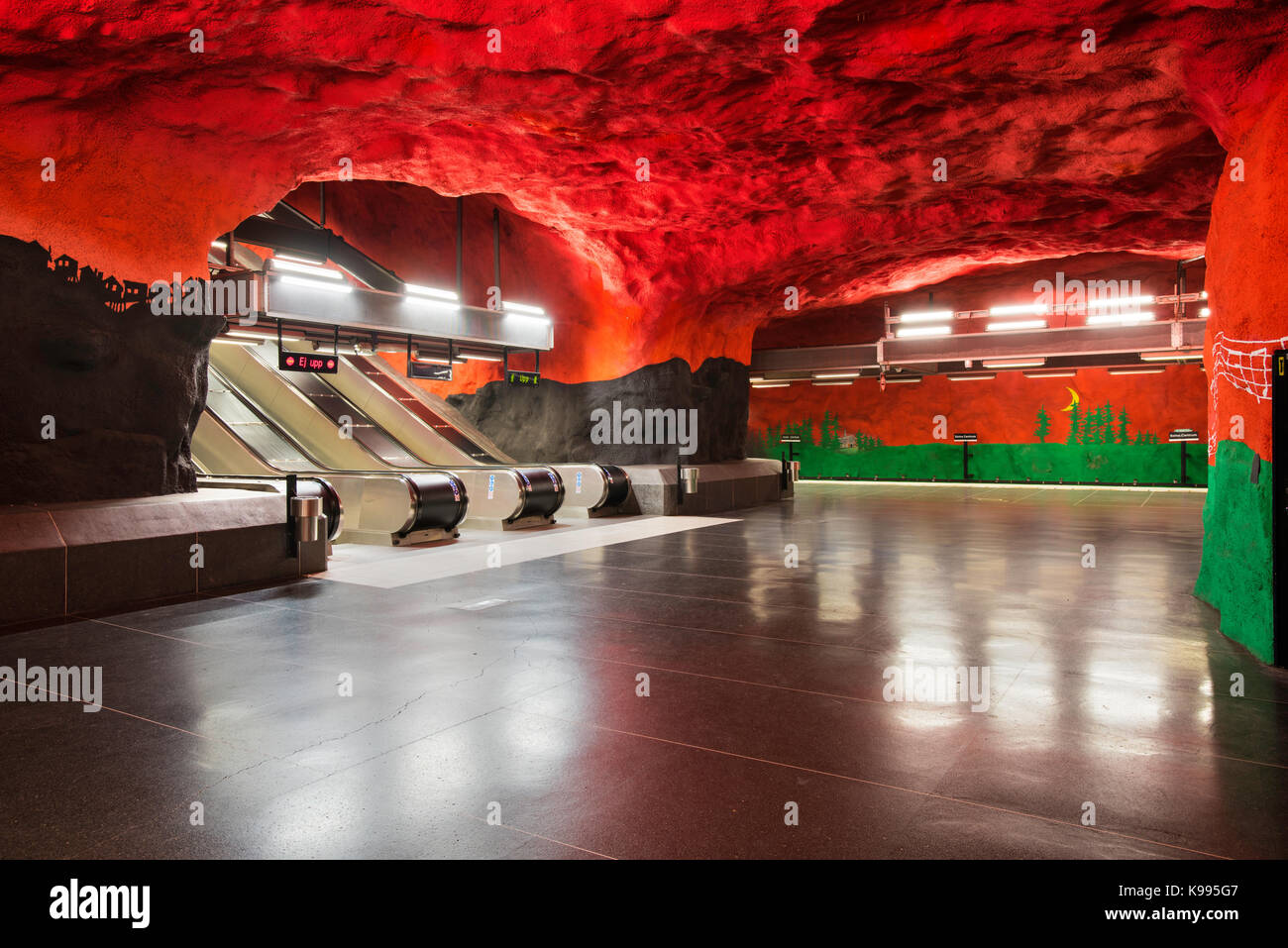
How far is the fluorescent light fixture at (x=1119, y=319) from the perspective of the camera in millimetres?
15125

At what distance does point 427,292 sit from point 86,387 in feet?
18.8

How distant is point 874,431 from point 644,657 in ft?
65.0

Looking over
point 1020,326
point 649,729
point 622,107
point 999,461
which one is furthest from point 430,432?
point 999,461

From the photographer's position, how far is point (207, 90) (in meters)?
6.28

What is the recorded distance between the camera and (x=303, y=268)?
1003 centimetres

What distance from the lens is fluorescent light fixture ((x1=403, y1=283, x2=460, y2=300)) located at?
Answer: 11.4 meters

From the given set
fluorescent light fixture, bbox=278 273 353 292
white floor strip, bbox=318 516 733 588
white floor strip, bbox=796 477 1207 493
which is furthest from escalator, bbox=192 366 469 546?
white floor strip, bbox=796 477 1207 493

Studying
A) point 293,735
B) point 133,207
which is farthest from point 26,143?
point 293,735

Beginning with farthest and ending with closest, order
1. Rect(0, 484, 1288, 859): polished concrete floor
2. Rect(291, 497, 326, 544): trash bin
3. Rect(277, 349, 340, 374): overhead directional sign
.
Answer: Rect(277, 349, 340, 374): overhead directional sign
Rect(291, 497, 326, 544): trash bin
Rect(0, 484, 1288, 859): polished concrete floor

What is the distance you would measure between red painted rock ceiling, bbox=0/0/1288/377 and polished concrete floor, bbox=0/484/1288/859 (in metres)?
3.66

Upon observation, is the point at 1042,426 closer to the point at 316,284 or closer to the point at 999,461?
the point at 999,461

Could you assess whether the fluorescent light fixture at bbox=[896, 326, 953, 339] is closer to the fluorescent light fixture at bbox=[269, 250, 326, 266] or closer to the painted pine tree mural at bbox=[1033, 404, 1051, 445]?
the painted pine tree mural at bbox=[1033, 404, 1051, 445]

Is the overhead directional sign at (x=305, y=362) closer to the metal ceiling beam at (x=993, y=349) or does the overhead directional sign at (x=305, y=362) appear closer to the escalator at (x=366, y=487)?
the escalator at (x=366, y=487)

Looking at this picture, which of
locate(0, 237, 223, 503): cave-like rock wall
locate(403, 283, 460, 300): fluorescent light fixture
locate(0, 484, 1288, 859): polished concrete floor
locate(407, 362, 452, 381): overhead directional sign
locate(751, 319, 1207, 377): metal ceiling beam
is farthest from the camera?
locate(751, 319, 1207, 377): metal ceiling beam
